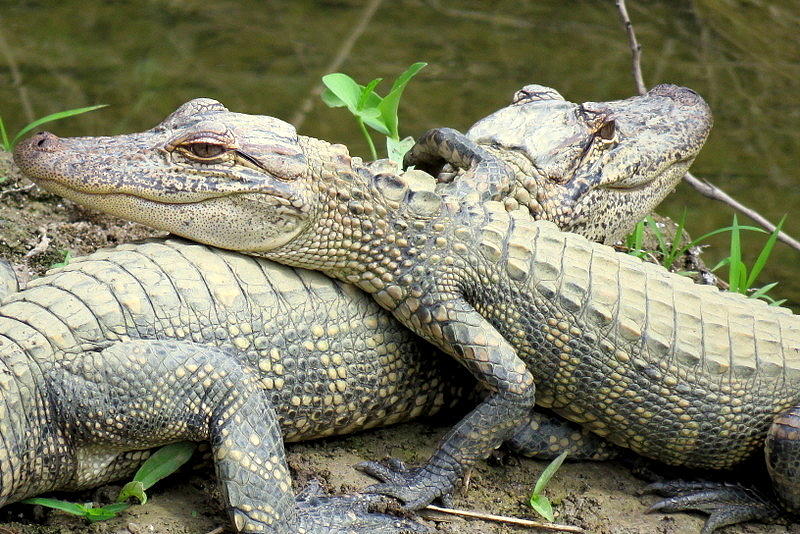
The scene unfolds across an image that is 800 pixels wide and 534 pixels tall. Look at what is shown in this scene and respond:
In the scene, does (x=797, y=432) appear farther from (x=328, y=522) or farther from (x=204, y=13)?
(x=204, y=13)

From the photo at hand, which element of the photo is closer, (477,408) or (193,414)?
(193,414)

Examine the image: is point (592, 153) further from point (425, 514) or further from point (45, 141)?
point (45, 141)

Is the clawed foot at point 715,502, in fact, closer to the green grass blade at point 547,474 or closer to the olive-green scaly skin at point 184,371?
the green grass blade at point 547,474

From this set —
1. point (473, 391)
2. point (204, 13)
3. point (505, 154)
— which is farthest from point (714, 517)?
point (204, 13)

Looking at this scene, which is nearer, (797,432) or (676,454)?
(797,432)

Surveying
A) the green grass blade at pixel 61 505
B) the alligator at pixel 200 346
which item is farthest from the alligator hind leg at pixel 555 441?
the green grass blade at pixel 61 505

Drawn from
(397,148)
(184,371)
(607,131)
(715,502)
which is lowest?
(715,502)

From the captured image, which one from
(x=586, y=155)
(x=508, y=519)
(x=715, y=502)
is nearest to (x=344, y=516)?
(x=508, y=519)
